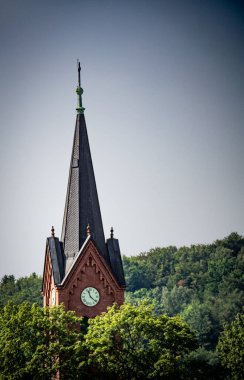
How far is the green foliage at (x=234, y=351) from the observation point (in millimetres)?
74312

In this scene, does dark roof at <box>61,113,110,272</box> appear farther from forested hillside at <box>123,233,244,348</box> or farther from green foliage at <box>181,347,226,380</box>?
forested hillside at <box>123,233,244,348</box>

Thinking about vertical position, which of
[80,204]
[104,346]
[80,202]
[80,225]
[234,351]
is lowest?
[104,346]

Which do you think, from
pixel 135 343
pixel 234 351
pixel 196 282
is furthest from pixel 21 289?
pixel 135 343

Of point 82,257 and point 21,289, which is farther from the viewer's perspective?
point 21,289

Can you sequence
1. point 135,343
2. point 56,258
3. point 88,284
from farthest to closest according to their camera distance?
point 56,258 → point 88,284 → point 135,343

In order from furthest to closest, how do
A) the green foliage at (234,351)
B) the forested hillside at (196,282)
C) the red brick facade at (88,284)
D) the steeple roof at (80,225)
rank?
the forested hillside at (196,282)
the green foliage at (234,351)
the steeple roof at (80,225)
the red brick facade at (88,284)

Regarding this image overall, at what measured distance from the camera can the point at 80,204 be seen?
67.7 m

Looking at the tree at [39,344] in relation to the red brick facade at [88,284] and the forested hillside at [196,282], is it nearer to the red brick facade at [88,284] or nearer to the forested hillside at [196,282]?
the red brick facade at [88,284]

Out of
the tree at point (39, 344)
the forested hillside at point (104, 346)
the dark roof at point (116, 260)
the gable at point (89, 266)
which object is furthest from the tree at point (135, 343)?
the dark roof at point (116, 260)

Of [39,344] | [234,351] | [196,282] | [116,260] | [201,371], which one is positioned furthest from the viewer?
[196,282]

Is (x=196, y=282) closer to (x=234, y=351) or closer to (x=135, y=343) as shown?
(x=234, y=351)

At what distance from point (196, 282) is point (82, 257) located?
93.2 metres

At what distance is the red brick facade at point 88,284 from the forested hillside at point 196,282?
60910 mm

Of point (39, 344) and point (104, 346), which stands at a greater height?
point (39, 344)
